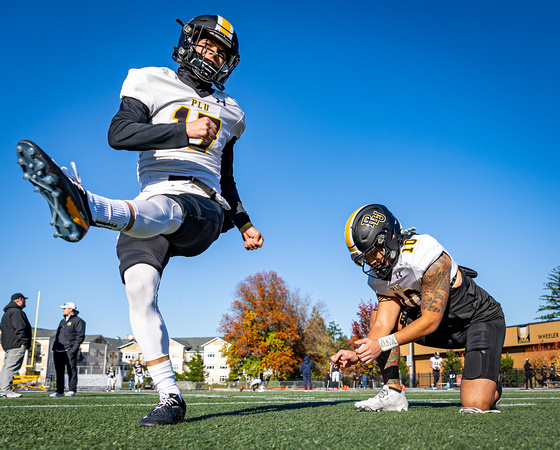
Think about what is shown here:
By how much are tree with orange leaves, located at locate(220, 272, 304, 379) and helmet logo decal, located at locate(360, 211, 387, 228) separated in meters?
51.2

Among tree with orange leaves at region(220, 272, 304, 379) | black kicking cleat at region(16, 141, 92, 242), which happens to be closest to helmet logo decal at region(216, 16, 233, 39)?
black kicking cleat at region(16, 141, 92, 242)

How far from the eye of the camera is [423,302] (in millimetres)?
3898

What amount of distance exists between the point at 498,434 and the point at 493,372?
198 cm

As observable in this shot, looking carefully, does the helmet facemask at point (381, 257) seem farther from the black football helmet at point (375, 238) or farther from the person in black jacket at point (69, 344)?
the person in black jacket at point (69, 344)

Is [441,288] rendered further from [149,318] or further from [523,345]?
[523,345]

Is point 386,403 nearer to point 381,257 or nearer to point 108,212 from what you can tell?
Answer: point 381,257

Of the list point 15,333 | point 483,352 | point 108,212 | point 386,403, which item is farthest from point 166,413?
point 15,333

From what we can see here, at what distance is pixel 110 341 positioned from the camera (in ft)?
394

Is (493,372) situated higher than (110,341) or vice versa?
(493,372)

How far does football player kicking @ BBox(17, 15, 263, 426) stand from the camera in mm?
2312

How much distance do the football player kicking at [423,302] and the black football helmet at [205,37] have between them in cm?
168

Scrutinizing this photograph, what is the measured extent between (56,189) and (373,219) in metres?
2.69

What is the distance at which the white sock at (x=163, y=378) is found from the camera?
9.62 ft

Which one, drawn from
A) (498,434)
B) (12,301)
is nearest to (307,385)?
(12,301)
